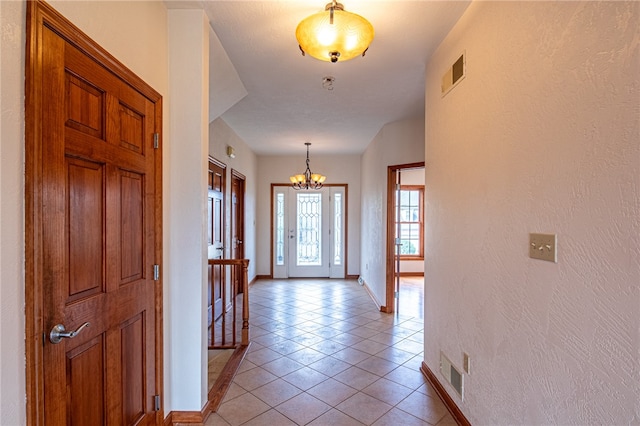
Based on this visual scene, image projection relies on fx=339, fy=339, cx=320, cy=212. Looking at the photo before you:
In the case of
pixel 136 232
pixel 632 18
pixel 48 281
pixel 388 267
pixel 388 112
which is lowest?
pixel 388 267

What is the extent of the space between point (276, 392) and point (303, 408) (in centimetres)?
30

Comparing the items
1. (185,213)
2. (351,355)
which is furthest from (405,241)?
(185,213)

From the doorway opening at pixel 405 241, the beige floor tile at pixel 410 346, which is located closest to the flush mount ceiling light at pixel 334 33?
the doorway opening at pixel 405 241

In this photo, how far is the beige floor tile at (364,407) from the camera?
2.25 m

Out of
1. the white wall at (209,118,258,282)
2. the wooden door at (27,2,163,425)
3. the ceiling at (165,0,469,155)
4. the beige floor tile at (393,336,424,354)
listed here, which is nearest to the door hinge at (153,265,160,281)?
the wooden door at (27,2,163,425)

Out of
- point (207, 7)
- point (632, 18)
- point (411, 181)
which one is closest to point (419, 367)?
point (632, 18)

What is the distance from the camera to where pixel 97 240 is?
1516mm

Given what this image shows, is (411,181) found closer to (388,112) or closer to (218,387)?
(388,112)

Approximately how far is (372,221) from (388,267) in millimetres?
1167

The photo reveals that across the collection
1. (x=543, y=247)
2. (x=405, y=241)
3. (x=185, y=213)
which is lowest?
(x=405, y=241)

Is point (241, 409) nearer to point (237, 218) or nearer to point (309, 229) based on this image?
point (237, 218)

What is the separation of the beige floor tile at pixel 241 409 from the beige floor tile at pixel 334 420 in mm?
388

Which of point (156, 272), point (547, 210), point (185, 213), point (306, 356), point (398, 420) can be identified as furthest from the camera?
point (306, 356)

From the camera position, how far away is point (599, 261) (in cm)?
113
